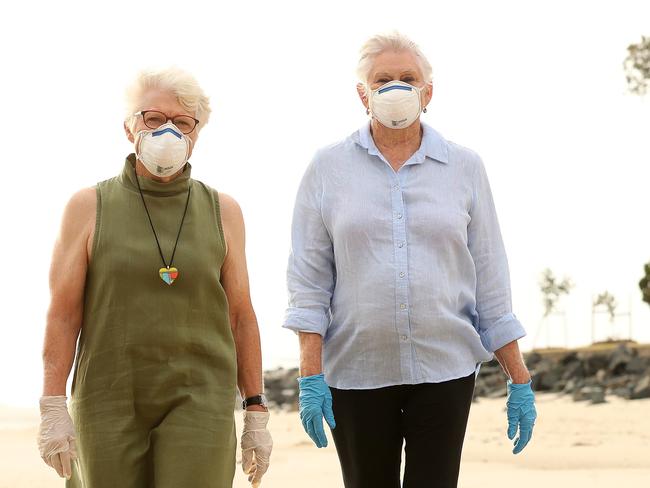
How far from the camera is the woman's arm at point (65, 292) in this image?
388 cm

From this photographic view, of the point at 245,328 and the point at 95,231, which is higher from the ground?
the point at 95,231

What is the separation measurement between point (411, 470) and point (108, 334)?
4.27 ft

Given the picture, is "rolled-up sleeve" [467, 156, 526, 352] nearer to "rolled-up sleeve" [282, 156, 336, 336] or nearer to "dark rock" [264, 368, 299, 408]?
"rolled-up sleeve" [282, 156, 336, 336]

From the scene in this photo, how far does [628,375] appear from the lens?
25.4 m

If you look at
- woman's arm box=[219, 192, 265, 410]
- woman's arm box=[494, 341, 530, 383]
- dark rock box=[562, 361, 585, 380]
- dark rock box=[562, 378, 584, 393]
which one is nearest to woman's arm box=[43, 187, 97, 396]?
woman's arm box=[219, 192, 265, 410]

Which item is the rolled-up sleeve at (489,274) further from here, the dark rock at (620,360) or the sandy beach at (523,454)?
the dark rock at (620,360)

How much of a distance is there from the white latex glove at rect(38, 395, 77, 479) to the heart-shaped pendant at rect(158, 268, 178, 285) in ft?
1.77

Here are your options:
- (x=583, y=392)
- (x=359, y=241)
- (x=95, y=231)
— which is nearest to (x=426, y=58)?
(x=359, y=241)

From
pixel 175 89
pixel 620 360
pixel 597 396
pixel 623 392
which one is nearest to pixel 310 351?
pixel 175 89

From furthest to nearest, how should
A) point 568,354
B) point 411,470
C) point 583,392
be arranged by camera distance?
point 568,354
point 583,392
point 411,470

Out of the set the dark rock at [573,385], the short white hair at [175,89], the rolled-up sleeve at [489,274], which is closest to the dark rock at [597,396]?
the dark rock at [573,385]

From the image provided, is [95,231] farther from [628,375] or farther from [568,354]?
[568,354]

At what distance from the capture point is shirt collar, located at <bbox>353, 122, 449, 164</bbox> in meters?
4.54

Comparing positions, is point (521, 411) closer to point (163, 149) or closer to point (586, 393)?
point (163, 149)
